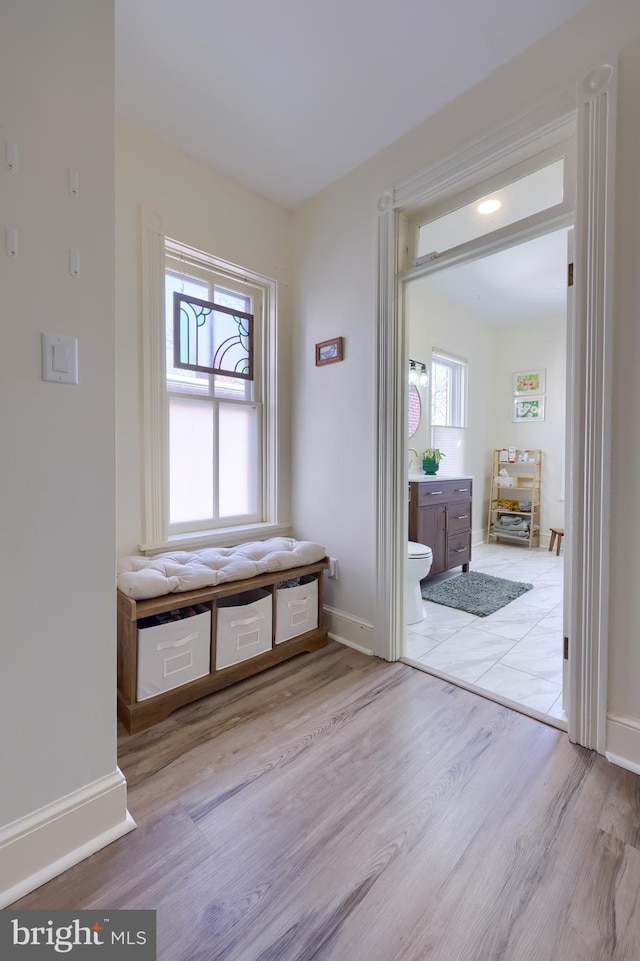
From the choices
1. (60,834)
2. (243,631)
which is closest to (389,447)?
(243,631)

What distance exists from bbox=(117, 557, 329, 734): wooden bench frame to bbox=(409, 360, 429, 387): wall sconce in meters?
2.66

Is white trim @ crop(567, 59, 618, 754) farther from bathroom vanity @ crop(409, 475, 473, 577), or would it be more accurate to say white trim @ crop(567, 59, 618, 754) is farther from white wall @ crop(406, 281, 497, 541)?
white wall @ crop(406, 281, 497, 541)

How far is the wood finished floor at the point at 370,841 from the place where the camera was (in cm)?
93

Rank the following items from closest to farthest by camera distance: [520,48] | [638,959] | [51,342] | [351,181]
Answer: [638,959] < [51,342] < [520,48] < [351,181]

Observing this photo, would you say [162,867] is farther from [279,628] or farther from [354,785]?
[279,628]

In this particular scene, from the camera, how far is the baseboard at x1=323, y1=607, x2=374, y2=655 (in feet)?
7.58

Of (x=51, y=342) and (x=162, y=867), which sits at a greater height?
(x=51, y=342)

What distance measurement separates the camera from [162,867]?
1.08 metres

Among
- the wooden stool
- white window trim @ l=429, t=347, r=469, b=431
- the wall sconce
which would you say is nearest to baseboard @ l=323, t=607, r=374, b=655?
the wall sconce

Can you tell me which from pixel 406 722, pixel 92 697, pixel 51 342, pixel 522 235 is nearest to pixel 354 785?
pixel 406 722

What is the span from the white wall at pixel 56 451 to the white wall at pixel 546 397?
17.1 feet

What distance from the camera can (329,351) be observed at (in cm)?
245

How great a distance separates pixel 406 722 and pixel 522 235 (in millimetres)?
2120

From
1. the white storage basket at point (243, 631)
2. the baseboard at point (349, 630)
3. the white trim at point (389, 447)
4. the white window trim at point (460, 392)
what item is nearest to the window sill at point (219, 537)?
the white storage basket at point (243, 631)
